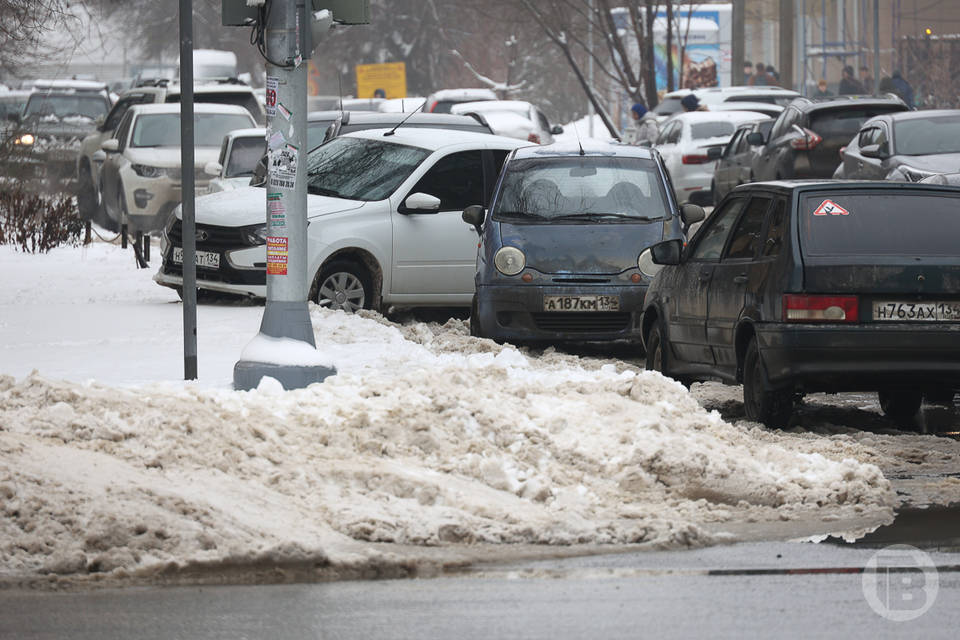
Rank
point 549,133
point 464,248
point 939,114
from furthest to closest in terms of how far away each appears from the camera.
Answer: point 549,133
point 939,114
point 464,248

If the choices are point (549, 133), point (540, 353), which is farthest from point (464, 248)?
point (549, 133)

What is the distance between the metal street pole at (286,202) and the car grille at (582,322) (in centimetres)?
361

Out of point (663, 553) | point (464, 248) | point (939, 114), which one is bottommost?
point (663, 553)

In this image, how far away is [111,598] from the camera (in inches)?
232

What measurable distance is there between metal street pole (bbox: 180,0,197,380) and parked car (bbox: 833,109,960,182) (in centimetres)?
1074

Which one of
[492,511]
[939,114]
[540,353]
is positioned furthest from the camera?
[939,114]

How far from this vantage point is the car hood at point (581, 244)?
13.4 metres

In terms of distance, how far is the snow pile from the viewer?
651 centimetres

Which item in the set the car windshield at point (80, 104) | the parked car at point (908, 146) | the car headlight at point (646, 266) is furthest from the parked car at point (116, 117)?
the car headlight at point (646, 266)

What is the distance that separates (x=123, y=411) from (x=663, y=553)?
103 inches

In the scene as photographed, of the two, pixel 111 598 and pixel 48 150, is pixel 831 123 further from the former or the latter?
pixel 111 598

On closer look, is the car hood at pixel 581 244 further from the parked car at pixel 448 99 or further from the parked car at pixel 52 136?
the parked car at pixel 448 99

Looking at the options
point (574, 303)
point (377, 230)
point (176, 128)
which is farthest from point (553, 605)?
point (176, 128)

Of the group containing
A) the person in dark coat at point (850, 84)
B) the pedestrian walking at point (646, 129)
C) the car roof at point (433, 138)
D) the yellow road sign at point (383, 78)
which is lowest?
the car roof at point (433, 138)
